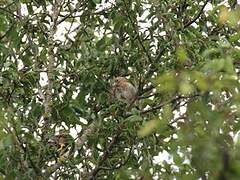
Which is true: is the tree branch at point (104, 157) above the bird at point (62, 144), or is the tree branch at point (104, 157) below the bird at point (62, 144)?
below

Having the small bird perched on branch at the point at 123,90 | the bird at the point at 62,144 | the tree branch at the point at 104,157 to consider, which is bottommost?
the tree branch at the point at 104,157

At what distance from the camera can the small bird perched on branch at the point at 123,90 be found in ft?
15.3

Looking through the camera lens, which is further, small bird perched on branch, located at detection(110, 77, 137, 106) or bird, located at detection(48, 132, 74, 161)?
small bird perched on branch, located at detection(110, 77, 137, 106)

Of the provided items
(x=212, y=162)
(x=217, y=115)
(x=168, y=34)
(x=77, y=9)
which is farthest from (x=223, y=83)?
(x=77, y=9)

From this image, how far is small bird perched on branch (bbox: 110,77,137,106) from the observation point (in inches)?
184

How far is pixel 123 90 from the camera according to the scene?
484 centimetres

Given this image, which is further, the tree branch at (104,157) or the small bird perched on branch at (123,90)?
the small bird perched on branch at (123,90)

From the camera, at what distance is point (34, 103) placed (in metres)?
4.45

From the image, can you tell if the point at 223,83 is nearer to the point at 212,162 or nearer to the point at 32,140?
the point at 212,162

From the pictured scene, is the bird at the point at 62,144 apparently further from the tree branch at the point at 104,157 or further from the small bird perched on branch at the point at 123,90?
the small bird perched on branch at the point at 123,90

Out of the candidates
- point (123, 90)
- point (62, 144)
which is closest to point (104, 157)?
point (62, 144)

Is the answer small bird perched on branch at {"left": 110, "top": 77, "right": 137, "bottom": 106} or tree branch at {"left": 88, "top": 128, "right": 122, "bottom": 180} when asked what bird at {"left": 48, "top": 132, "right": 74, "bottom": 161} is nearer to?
tree branch at {"left": 88, "top": 128, "right": 122, "bottom": 180}

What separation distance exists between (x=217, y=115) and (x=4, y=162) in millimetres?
2429

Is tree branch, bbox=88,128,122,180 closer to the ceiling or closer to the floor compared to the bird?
closer to the floor
